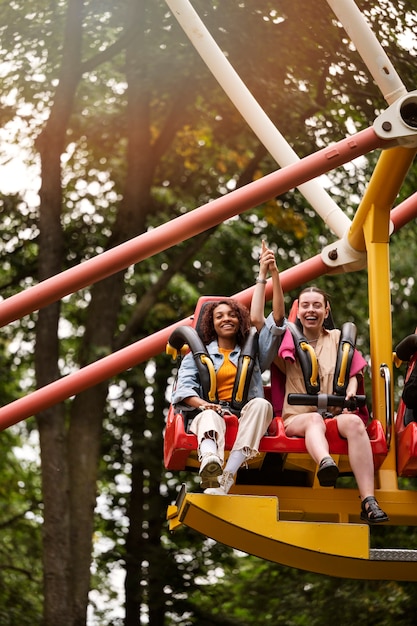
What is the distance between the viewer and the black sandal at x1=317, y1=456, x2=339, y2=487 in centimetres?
641

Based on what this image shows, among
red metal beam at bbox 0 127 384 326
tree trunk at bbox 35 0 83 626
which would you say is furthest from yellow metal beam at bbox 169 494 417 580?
tree trunk at bbox 35 0 83 626

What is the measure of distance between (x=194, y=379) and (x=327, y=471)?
0.93m

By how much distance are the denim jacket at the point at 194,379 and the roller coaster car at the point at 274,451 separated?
0.37 ft

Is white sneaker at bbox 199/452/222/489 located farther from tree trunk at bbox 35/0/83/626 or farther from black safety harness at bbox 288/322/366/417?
tree trunk at bbox 35/0/83/626

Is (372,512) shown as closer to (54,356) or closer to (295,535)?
(295,535)

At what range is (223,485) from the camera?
662 centimetres

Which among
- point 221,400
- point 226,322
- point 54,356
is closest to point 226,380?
point 221,400

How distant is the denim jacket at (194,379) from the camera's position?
6785 mm

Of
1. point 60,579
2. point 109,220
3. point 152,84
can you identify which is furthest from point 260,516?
point 109,220

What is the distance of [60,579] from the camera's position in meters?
12.4

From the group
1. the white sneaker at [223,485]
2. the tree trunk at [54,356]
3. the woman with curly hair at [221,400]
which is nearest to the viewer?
the woman with curly hair at [221,400]

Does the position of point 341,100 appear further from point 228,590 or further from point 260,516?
point 260,516

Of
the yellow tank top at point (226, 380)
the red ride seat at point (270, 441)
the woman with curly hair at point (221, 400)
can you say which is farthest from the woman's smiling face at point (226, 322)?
the red ride seat at point (270, 441)

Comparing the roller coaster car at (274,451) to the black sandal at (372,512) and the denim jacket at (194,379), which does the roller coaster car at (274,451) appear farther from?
the black sandal at (372,512)
